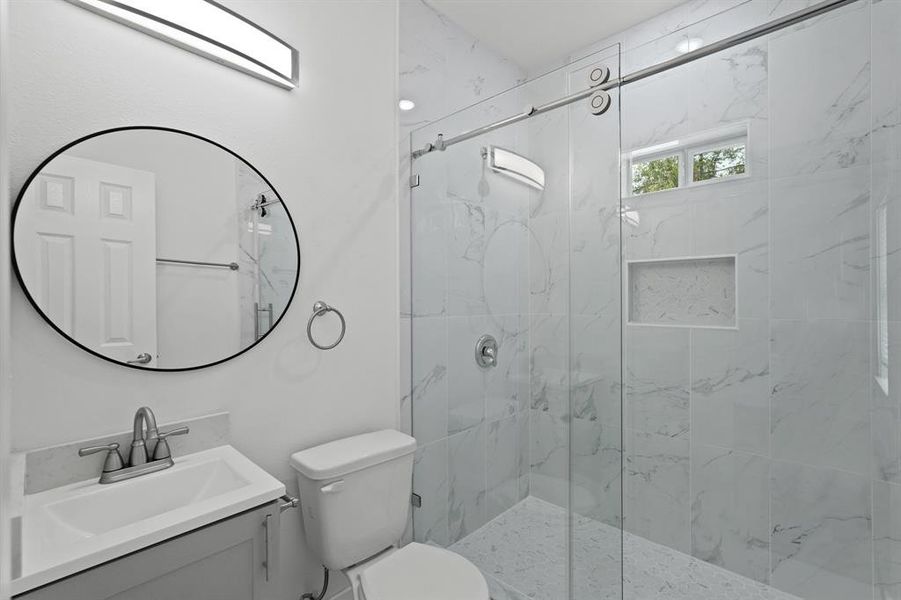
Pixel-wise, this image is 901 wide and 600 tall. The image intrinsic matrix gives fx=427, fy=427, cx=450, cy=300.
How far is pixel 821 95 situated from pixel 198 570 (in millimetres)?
2494

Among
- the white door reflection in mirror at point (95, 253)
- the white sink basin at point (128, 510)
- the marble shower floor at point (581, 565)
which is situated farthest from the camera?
the marble shower floor at point (581, 565)

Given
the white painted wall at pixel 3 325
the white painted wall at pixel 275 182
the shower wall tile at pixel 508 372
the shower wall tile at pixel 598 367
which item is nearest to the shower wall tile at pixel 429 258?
the white painted wall at pixel 275 182

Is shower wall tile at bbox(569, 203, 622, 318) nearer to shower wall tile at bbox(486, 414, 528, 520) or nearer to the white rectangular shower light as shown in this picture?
the white rectangular shower light

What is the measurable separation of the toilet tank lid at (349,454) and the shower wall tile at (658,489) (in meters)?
1.23

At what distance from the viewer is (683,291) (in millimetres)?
2035

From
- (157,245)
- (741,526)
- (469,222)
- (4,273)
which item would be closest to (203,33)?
(157,245)

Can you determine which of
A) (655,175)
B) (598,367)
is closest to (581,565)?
(598,367)

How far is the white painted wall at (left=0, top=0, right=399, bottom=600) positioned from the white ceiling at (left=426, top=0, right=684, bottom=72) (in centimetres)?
49

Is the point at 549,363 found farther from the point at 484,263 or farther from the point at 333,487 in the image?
the point at 333,487

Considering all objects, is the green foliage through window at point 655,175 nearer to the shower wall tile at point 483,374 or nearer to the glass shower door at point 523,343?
the glass shower door at point 523,343

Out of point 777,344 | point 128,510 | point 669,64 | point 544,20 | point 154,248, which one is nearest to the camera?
point 128,510

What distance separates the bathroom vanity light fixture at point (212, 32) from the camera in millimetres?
1120

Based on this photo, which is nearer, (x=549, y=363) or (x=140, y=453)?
(x=140, y=453)

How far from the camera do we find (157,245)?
3.85ft
